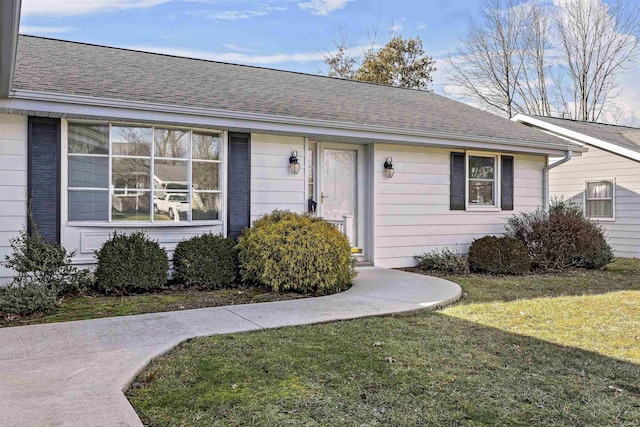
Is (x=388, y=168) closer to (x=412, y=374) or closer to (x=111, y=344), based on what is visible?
(x=412, y=374)

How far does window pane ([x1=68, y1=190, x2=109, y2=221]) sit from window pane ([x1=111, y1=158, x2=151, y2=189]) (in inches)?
10.3

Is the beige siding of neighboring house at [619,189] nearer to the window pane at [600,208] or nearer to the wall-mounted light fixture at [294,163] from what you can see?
the window pane at [600,208]

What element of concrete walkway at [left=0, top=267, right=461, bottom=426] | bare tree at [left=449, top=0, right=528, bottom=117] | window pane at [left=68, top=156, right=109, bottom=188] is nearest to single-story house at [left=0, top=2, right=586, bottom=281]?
window pane at [left=68, top=156, right=109, bottom=188]

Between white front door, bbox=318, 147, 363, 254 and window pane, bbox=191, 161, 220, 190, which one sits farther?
white front door, bbox=318, 147, 363, 254

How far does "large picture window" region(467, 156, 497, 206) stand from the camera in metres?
10.2

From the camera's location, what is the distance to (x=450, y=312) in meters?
5.63

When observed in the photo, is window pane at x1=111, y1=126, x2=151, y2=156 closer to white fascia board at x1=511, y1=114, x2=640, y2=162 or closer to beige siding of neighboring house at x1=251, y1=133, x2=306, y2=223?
beige siding of neighboring house at x1=251, y1=133, x2=306, y2=223

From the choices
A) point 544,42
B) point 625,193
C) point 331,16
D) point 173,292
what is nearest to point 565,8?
point 544,42

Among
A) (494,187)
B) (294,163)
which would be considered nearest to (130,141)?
(294,163)

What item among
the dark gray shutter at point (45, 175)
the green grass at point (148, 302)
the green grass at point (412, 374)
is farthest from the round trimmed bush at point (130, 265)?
the green grass at point (412, 374)

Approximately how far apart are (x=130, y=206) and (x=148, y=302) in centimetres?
172

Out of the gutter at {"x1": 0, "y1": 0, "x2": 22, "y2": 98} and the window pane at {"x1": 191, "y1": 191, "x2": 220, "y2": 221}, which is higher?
the gutter at {"x1": 0, "y1": 0, "x2": 22, "y2": 98}

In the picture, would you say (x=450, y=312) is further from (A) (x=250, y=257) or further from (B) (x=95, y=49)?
(B) (x=95, y=49)

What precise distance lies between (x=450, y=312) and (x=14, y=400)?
4.28 metres
